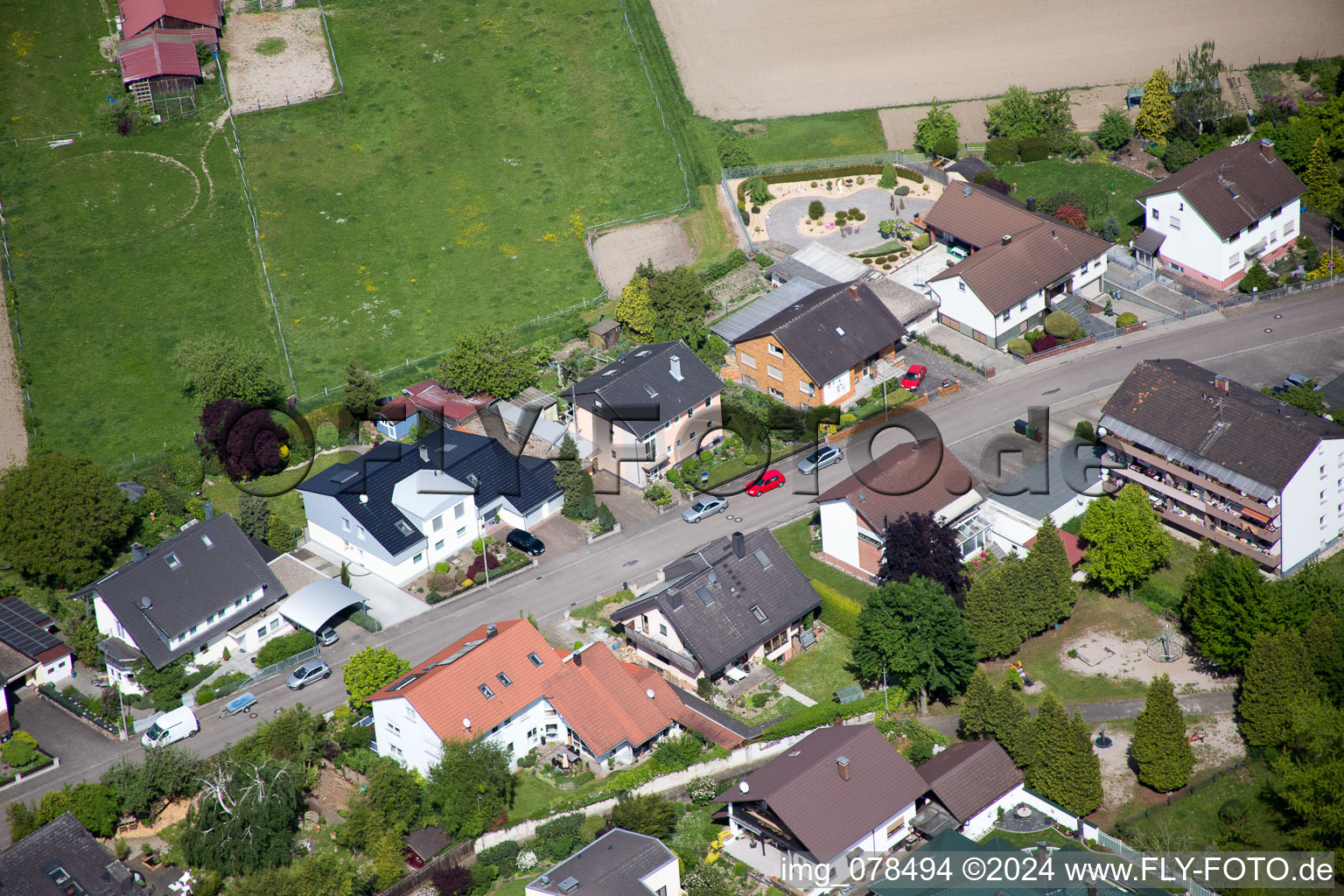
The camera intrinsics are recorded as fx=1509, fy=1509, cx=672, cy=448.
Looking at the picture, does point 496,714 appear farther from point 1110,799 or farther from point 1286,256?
point 1286,256

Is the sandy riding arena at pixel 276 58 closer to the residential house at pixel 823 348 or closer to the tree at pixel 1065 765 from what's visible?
the residential house at pixel 823 348

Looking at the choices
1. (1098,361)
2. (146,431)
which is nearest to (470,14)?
(146,431)

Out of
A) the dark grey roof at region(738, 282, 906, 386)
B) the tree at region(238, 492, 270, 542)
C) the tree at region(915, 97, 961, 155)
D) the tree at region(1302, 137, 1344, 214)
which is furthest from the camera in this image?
the tree at region(915, 97, 961, 155)

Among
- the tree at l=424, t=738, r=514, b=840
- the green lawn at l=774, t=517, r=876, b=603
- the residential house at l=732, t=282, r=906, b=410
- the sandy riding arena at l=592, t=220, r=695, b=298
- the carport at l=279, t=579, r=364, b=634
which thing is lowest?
the tree at l=424, t=738, r=514, b=840

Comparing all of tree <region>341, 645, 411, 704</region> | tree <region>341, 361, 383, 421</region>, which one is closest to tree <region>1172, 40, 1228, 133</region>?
tree <region>341, 361, 383, 421</region>

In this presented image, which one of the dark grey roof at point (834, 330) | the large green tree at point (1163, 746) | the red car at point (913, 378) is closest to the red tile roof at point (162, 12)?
the dark grey roof at point (834, 330)

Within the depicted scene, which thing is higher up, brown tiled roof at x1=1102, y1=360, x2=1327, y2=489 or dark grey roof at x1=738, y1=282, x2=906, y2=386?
dark grey roof at x1=738, y1=282, x2=906, y2=386

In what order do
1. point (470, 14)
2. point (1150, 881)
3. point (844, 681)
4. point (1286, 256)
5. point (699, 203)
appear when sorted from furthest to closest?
point (470, 14), point (699, 203), point (1286, 256), point (844, 681), point (1150, 881)

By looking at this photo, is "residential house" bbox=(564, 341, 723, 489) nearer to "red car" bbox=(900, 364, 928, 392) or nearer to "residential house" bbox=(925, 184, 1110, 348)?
"red car" bbox=(900, 364, 928, 392)
